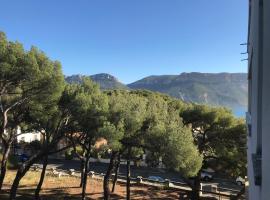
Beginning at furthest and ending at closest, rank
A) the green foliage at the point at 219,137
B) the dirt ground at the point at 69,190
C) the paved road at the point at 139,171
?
1. the paved road at the point at 139,171
2. the dirt ground at the point at 69,190
3. the green foliage at the point at 219,137

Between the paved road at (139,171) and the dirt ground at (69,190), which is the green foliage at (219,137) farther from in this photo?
the paved road at (139,171)

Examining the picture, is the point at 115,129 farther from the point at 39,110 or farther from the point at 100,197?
the point at 100,197

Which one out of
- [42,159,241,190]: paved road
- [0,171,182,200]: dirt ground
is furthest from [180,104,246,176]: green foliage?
[42,159,241,190]: paved road

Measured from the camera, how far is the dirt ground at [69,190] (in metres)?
30.5

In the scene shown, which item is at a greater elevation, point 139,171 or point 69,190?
point 139,171

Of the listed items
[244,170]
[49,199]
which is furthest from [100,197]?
[244,170]

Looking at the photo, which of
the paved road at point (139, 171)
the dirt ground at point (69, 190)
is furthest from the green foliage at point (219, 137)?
the paved road at point (139, 171)

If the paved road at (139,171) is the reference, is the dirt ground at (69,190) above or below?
below

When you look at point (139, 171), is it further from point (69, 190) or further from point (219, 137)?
point (219, 137)

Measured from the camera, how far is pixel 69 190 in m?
33.1

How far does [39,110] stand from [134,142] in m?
6.16

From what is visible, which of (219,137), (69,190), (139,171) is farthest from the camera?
(139,171)

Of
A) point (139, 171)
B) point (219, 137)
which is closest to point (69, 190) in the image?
point (219, 137)

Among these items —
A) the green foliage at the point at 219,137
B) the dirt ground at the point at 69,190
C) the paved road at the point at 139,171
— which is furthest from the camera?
the paved road at the point at 139,171
